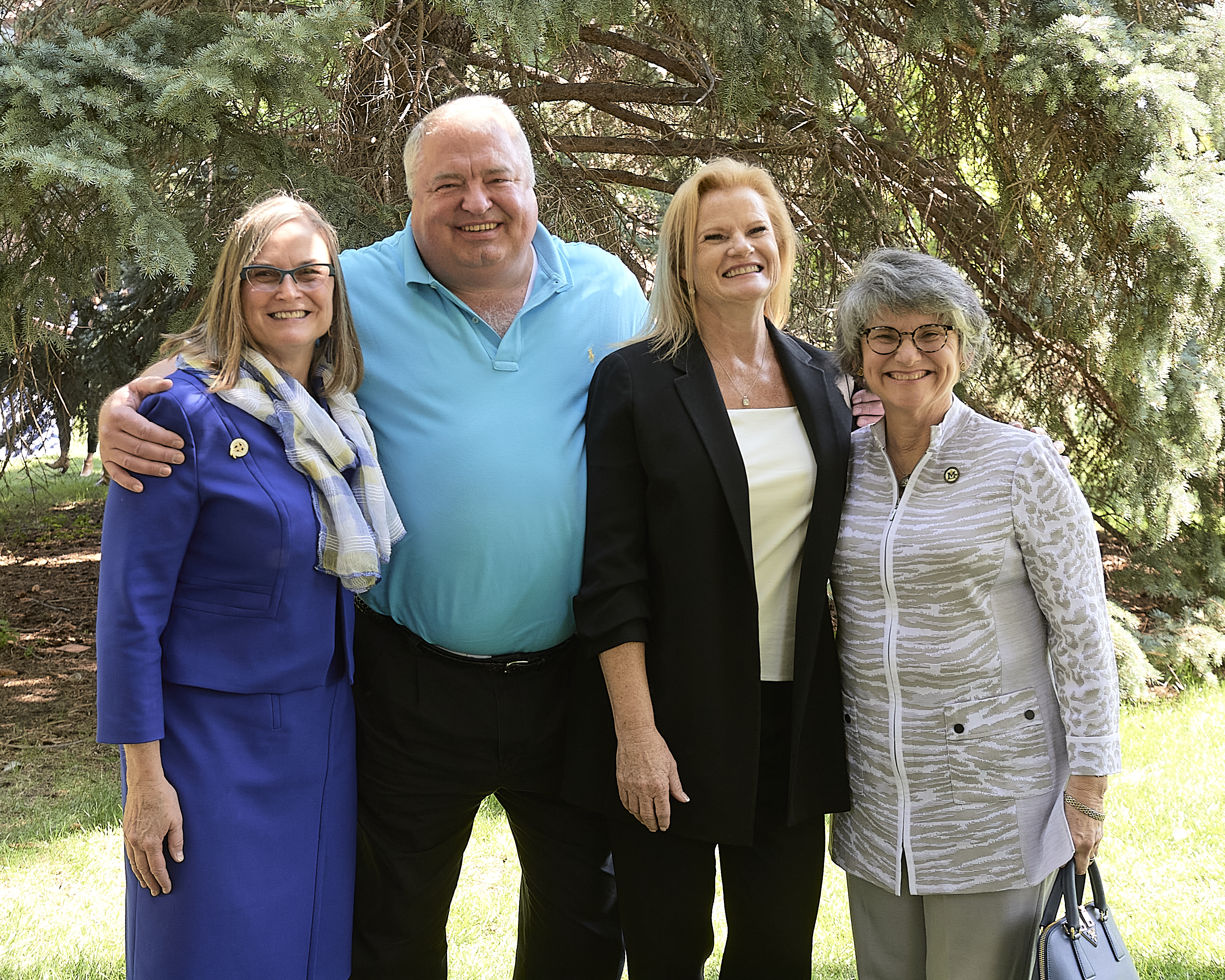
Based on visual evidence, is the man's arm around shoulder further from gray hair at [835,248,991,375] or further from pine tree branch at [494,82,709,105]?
pine tree branch at [494,82,709,105]

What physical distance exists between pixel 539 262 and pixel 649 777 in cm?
143

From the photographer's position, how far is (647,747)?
7.61 feet

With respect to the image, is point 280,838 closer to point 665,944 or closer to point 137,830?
point 137,830

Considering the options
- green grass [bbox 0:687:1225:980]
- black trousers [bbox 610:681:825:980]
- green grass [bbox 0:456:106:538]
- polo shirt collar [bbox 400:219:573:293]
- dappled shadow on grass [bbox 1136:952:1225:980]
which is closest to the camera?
black trousers [bbox 610:681:825:980]

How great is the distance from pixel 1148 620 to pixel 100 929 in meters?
5.92

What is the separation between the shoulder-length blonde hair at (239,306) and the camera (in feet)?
7.35

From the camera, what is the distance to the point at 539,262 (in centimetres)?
282

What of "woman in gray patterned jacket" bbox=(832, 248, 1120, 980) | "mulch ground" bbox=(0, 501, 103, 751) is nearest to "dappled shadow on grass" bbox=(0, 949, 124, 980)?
"mulch ground" bbox=(0, 501, 103, 751)

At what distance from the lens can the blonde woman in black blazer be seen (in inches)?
91.3

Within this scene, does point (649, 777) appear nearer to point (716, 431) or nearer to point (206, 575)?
point (716, 431)

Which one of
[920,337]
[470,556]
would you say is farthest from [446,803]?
[920,337]

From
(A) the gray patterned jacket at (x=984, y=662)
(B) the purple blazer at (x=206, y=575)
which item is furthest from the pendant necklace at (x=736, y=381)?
(B) the purple blazer at (x=206, y=575)

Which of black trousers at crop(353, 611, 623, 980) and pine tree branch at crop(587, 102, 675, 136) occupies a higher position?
pine tree branch at crop(587, 102, 675, 136)

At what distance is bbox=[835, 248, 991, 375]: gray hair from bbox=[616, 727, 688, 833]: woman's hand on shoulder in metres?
1.02
